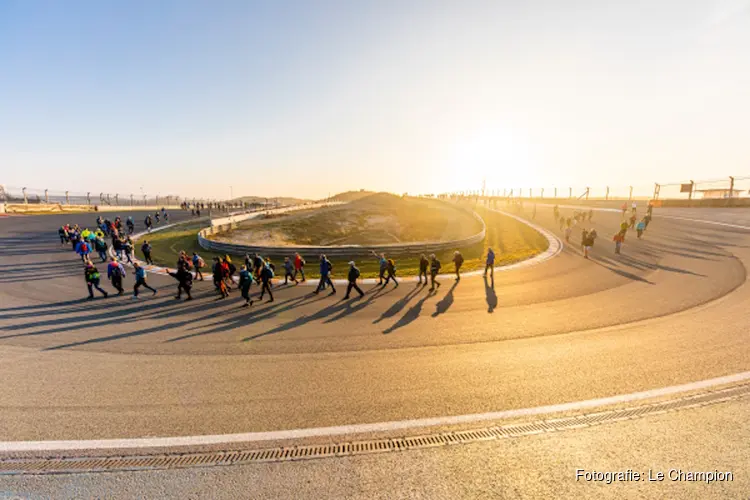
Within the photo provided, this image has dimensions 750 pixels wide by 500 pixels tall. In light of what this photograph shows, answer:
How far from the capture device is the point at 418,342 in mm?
7816

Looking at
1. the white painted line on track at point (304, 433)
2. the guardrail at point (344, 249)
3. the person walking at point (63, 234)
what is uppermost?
the person walking at point (63, 234)

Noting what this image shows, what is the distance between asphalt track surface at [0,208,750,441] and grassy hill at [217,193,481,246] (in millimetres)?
15421

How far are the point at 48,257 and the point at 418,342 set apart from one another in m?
23.9

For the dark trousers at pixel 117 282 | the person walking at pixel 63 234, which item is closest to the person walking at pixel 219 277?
the dark trousers at pixel 117 282

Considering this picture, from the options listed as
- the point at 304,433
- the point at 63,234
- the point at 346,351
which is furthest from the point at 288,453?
the point at 63,234

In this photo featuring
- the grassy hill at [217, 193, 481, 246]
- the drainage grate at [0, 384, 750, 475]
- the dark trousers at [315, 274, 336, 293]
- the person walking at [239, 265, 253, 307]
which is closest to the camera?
the drainage grate at [0, 384, 750, 475]

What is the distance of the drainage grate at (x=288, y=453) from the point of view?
159 inches

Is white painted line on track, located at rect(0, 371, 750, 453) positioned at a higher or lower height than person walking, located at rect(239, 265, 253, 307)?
lower

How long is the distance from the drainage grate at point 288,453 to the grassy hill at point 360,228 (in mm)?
22574

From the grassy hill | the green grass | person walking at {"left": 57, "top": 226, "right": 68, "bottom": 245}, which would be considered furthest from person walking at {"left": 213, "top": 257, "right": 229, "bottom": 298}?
person walking at {"left": 57, "top": 226, "right": 68, "bottom": 245}

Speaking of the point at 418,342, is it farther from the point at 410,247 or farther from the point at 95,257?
the point at 95,257

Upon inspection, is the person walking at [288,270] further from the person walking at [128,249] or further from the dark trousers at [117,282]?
the person walking at [128,249]

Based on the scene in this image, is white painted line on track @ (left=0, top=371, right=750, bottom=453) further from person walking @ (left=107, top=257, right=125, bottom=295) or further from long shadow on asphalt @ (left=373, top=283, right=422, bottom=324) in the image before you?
person walking @ (left=107, top=257, right=125, bottom=295)

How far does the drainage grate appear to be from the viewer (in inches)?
159
